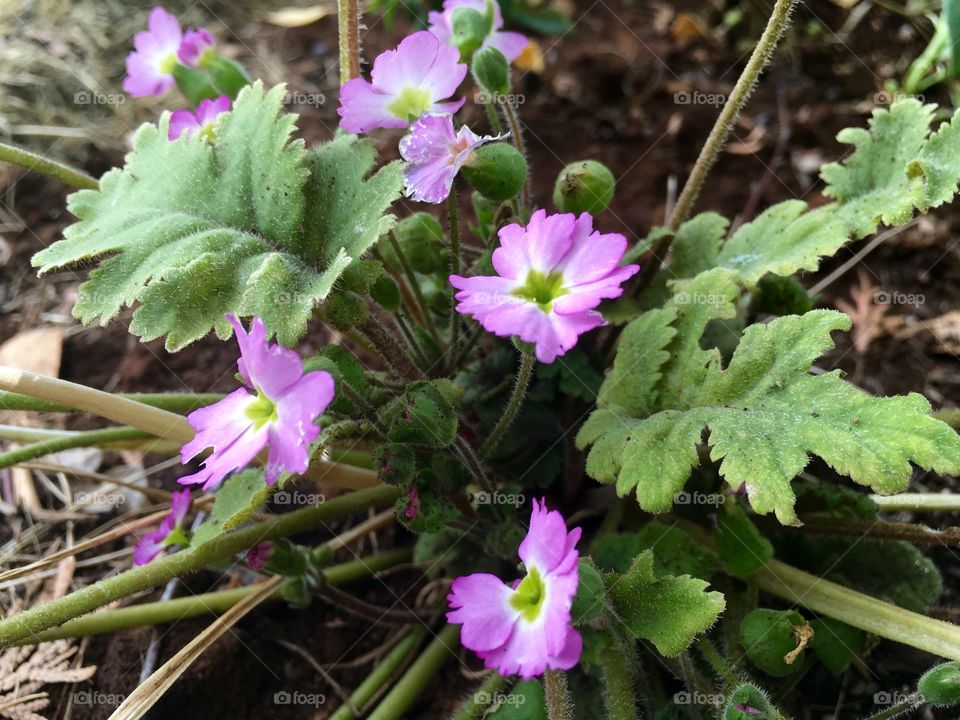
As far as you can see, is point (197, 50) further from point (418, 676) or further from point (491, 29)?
point (418, 676)

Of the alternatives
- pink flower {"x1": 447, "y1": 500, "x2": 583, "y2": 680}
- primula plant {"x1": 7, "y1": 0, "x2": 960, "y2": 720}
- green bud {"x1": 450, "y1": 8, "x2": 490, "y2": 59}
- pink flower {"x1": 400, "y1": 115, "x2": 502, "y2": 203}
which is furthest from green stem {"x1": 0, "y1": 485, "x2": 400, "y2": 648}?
green bud {"x1": 450, "y1": 8, "x2": 490, "y2": 59}

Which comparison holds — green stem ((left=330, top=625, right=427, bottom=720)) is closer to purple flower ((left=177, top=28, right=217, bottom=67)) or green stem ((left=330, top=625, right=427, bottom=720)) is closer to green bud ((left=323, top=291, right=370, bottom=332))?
green bud ((left=323, top=291, right=370, bottom=332))

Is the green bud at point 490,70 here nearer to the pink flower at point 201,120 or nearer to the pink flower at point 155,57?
the pink flower at point 201,120

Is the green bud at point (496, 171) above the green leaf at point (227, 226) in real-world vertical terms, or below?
above

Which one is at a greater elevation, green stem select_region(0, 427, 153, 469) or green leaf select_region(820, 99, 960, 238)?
green leaf select_region(820, 99, 960, 238)

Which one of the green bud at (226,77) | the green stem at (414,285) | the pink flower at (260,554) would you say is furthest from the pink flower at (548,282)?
the green bud at (226,77)

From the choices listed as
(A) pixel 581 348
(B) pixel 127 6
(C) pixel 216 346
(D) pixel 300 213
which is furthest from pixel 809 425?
(B) pixel 127 6

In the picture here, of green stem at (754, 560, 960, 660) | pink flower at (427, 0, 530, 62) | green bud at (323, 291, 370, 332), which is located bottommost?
green stem at (754, 560, 960, 660)
